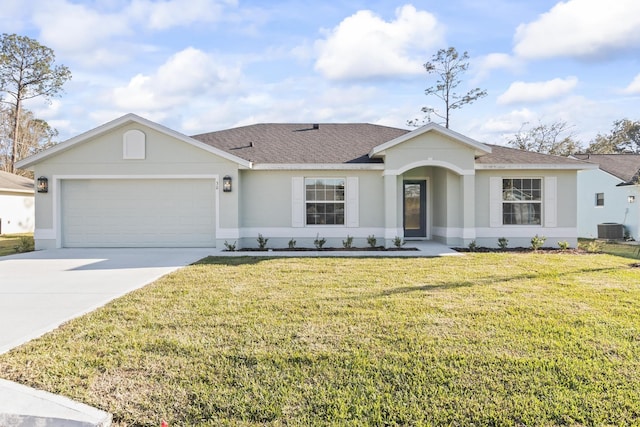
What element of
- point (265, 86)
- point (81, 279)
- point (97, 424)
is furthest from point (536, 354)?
point (265, 86)

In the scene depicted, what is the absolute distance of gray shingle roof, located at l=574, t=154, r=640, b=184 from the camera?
18.9 m

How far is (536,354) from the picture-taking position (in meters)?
3.72

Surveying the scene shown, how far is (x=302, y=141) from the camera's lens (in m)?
14.5

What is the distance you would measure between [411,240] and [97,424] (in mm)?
12521

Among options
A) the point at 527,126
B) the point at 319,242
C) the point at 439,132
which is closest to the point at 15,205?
the point at 319,242

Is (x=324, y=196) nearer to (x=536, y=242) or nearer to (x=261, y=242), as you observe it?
(x=261, y=242)

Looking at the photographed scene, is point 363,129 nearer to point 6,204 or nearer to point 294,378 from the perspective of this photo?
point 294,378

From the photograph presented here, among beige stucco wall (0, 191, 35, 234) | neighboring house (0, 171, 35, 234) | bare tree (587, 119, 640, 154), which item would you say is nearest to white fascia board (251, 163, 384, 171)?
neighboring house (0, 171, 35, 234)

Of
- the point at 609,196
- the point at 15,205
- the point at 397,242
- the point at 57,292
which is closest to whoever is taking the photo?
the point at 57,292

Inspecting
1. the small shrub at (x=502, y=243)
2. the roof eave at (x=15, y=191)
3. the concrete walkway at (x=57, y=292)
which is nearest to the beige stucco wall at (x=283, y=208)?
the concrete walkway at (x=57, y=292)

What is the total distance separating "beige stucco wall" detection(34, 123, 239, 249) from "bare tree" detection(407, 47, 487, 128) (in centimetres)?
1823

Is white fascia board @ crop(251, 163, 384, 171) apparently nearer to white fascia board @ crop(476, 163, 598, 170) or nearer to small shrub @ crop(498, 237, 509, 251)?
white fascia board @ crop(476, 163, 598, 170)

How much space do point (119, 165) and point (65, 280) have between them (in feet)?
18.8

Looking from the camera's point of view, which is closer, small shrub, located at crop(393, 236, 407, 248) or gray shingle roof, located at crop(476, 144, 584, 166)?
small shrub, located at crop(393, 236, 407, 248)
